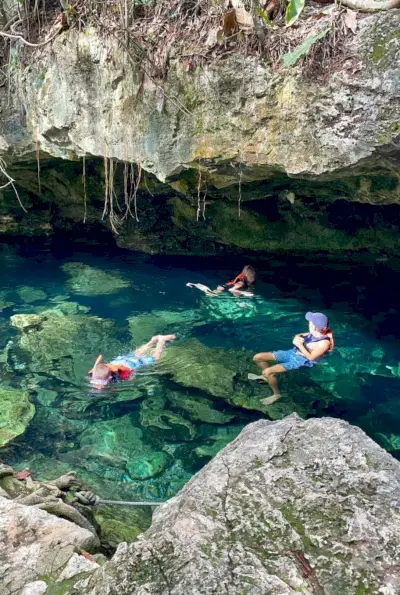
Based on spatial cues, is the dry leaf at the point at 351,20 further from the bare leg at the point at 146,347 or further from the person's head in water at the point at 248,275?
the person's head in water at the point at 248,275

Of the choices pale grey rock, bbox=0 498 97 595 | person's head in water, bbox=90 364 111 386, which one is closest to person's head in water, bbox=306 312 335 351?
person's head in water, bbox=90 364 111 386

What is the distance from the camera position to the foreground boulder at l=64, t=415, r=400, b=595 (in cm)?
184

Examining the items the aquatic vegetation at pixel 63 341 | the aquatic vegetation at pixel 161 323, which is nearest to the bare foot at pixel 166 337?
the aquatic vegetation at pixel 161 323

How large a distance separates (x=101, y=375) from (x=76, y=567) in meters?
3.54

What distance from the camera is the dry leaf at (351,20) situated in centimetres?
450

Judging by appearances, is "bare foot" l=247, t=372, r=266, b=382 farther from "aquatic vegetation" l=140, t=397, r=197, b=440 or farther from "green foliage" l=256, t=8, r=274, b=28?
"green foliage" l=256, t=8, r=274, b=28

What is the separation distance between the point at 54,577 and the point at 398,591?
5.14 ft

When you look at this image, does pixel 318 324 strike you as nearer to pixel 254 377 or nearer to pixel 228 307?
pixel 254 377

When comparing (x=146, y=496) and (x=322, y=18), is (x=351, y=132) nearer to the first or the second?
(x=322, y=18)

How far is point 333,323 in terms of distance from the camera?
7805 mm

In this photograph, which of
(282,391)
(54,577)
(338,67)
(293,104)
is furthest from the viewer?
(282,391)

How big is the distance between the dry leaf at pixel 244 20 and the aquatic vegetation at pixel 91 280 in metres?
5.62

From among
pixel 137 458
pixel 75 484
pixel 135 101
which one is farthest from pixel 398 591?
pixel 135 101

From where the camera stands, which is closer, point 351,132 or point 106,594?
point 106,594
